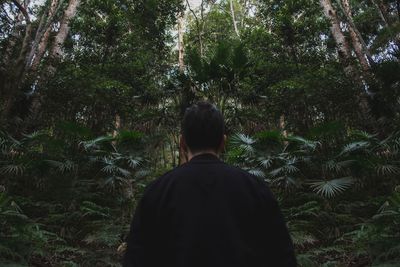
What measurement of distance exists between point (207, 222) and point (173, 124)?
954 cm

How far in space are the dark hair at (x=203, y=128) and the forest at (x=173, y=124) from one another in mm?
2875

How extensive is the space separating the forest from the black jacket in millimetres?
2671

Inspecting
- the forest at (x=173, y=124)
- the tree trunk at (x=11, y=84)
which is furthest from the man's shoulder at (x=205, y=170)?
the tree trunk at (x=11, y=84)

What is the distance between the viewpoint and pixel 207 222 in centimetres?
168

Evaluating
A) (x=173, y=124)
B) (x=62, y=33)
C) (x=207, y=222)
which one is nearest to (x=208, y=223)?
(x=207, y=222)

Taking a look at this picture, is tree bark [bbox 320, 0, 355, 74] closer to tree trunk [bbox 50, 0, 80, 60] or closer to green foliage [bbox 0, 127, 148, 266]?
green foliage [bbox 0, 127, 148, 266]

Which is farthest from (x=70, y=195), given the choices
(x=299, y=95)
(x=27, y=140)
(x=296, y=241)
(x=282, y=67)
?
(x=282, y=67)

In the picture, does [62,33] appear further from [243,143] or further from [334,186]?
[334,186]

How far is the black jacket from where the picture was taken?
1660 millimetres

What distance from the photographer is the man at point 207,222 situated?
65.4 inches

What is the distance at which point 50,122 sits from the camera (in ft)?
29.8

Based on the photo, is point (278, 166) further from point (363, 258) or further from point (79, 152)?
point (79, 152)

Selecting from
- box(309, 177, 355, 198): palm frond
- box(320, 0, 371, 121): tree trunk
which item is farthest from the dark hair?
box(320, 0, 371, 121): tree trunk

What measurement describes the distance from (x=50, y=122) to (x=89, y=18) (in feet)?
14.3
